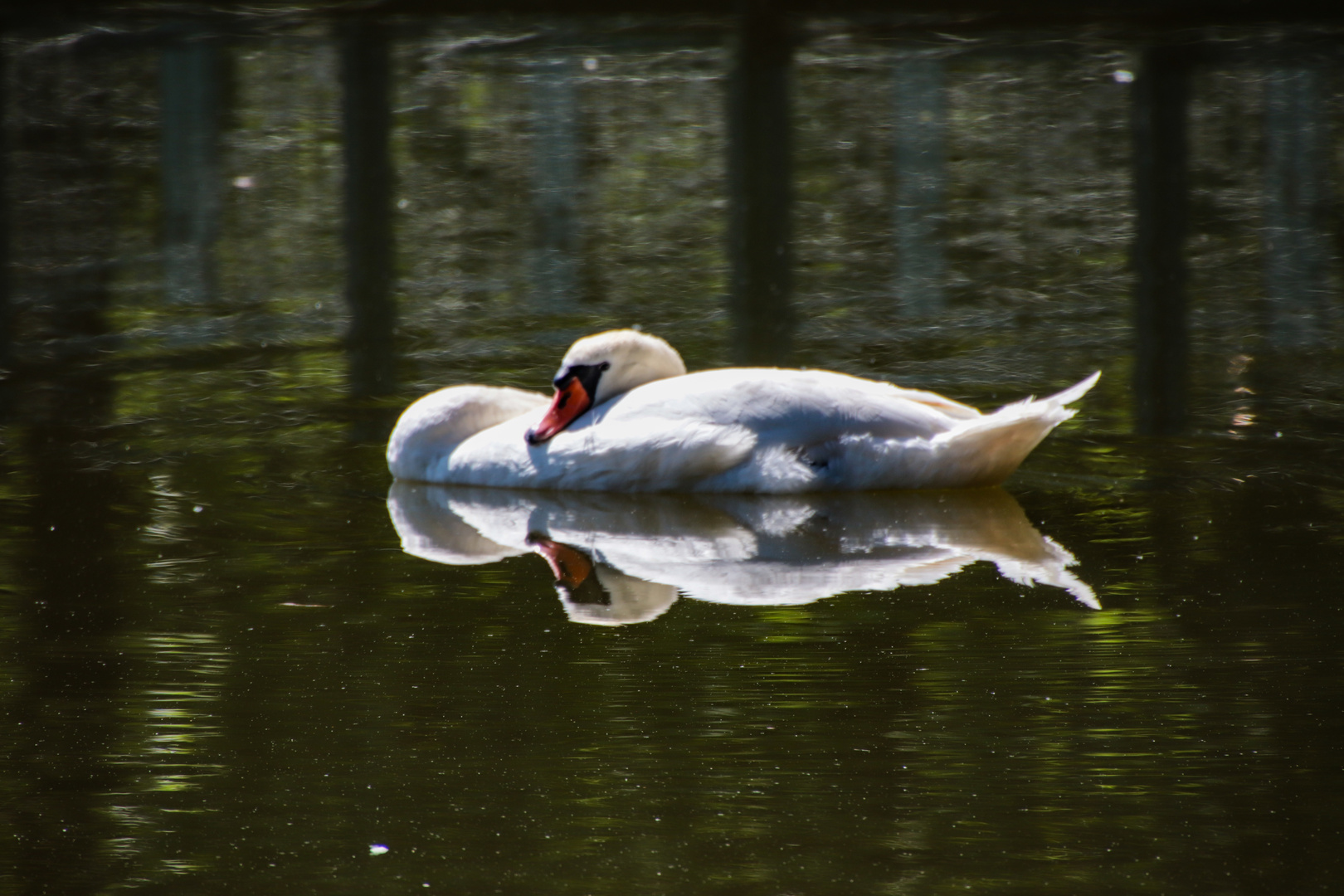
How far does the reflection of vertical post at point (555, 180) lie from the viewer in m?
10.5

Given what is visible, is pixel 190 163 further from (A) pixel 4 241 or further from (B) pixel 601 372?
(B) pixel 601 372

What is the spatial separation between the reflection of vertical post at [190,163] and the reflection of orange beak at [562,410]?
392cm

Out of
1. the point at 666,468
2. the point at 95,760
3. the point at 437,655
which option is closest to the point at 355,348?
the point at 666,468

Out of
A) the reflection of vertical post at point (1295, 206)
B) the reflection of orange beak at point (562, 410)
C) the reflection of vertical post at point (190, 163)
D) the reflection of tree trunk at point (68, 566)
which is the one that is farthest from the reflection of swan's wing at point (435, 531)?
the reflection of vertical post at point (1295, 206)

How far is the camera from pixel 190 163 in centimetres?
1341

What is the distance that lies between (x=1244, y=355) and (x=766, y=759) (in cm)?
A: 518

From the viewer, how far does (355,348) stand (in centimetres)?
894

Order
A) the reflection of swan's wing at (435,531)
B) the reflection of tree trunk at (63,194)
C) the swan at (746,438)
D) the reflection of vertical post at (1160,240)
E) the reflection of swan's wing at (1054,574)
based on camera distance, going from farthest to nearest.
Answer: the reflection of tree trunk at (63,194)
the reflection of vertical post at (1160,240)
the swan at (746,438)
the reflection of swan's wing at (435,531)
the reflection of swan's wing at (1054,574)

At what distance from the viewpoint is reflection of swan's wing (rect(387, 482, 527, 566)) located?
18.8 ft

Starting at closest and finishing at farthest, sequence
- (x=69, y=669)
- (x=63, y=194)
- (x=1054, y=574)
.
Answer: (x=69, y=669) → (x=1054, y=574) → (x=63, y=194)

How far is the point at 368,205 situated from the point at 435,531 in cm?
641

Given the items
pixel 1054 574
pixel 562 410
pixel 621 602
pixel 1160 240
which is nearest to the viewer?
pixel 621 602

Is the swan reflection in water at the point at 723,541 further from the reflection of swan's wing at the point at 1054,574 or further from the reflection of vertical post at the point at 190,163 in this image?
the reflection of vertical post at the point at 190,163

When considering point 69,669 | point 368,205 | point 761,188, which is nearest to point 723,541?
point 69,669
